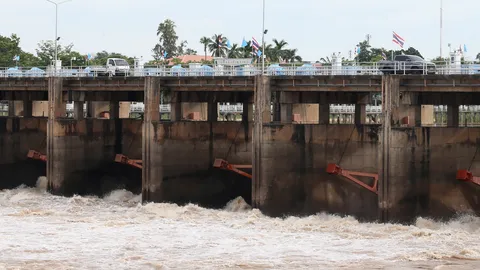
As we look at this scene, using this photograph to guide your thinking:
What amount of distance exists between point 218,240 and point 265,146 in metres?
8.12

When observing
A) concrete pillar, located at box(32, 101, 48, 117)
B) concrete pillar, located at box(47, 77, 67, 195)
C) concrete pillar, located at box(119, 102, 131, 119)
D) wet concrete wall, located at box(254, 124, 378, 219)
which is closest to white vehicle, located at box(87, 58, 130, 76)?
concrete pillar, located at box(119, 102, 131, 119)

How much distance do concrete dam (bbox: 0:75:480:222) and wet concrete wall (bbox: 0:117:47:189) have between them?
81mm

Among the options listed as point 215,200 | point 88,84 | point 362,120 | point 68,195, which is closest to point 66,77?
point 88,84

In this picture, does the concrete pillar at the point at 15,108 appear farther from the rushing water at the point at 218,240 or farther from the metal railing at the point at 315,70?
the rushing water at the point at 218,240

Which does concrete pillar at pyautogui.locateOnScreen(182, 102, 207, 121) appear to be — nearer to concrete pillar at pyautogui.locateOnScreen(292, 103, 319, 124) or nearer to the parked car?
concrete pillar at pyautogui.locateOnScreen(292, 103, 319, 124)

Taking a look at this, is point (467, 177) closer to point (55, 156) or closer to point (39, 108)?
point (55, 156)

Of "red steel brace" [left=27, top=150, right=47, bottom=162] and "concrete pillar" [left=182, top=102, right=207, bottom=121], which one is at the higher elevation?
"concrete pillar" [left=182, top=102, right=207, bottom=121]

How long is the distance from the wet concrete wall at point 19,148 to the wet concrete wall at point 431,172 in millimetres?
34762

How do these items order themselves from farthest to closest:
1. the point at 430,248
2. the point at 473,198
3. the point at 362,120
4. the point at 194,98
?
the point at 194,98, the point at 362,120, the point at 473,198, the point at 430,248

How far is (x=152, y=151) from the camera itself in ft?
207

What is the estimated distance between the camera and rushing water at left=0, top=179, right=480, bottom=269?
149 ft

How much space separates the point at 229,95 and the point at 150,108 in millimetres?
7574

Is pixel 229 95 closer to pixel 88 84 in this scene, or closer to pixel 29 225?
pixel 88 84

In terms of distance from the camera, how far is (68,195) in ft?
228
